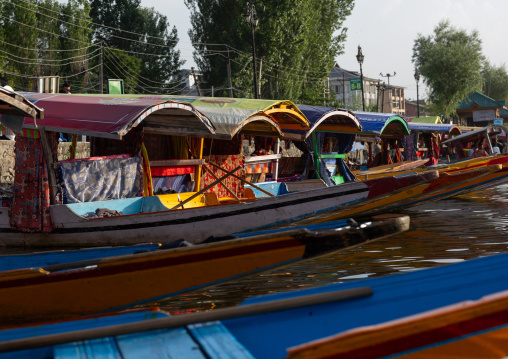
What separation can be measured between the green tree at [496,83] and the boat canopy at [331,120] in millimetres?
→ 67444

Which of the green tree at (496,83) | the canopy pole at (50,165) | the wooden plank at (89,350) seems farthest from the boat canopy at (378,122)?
the green tree at (496,83)

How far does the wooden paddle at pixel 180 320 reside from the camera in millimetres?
3139

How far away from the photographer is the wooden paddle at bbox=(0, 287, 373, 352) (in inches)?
124

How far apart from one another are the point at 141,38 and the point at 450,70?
27.9 metres

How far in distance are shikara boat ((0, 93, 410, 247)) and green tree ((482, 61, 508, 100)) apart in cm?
7282

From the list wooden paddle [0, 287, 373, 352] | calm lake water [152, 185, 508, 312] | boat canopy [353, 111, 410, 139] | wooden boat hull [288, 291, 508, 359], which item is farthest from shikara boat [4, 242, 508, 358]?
boat canopy [353, 111, 410, 139]

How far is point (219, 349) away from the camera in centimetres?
312

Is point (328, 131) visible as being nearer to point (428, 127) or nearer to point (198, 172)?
point (198, 172)

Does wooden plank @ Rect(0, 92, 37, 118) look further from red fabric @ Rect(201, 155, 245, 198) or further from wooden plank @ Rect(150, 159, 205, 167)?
red fabric @ Rect(201, 155, 245, 198)

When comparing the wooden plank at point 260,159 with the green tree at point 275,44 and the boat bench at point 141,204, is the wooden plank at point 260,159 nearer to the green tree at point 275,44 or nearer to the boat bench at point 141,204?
the boat bench at point 141,204

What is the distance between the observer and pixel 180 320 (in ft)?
10.6

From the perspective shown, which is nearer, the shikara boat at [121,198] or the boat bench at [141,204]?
the shikara boat at [121,198]

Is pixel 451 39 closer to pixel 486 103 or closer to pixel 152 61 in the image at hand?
pixel 486 103

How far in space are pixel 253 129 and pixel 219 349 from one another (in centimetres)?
989
